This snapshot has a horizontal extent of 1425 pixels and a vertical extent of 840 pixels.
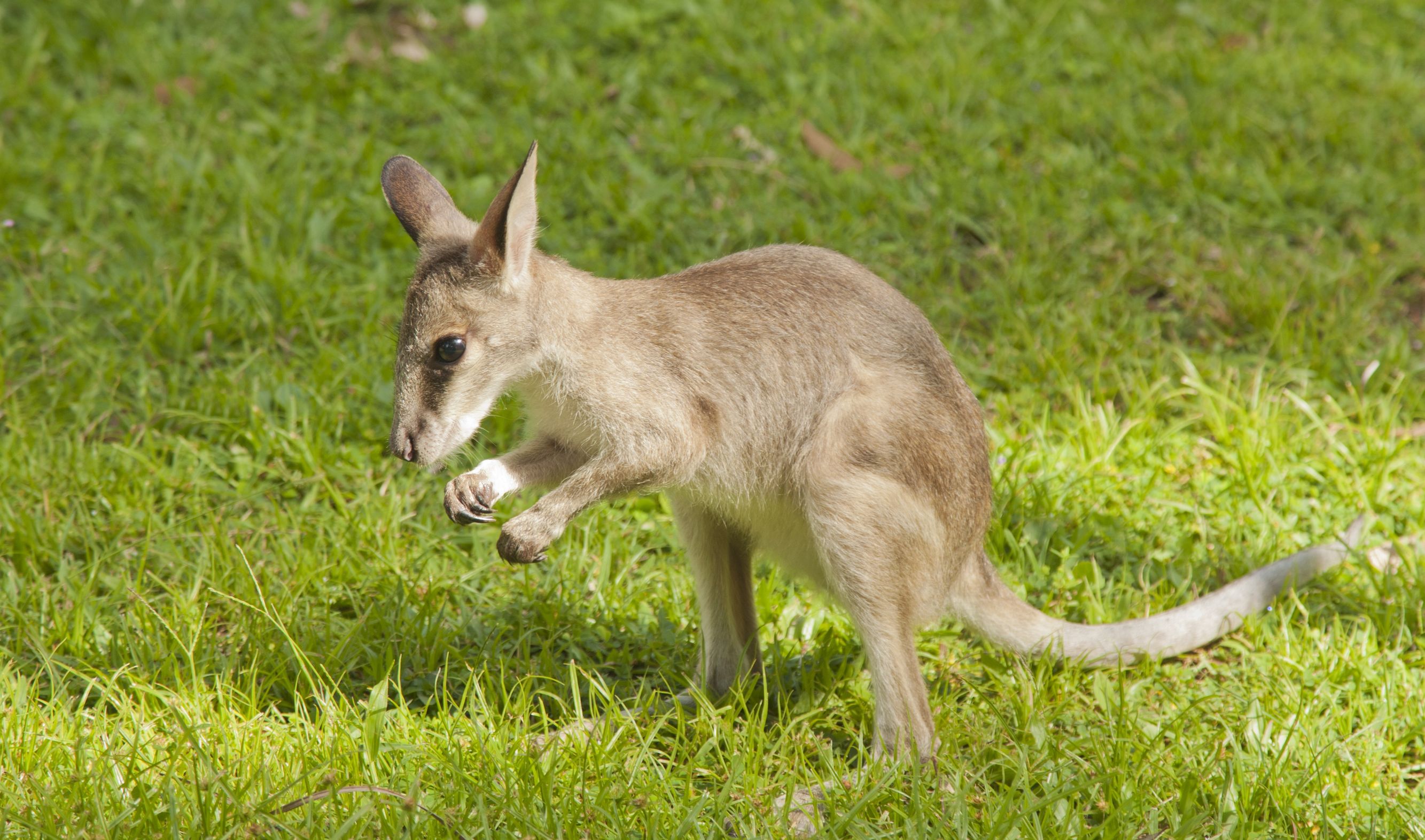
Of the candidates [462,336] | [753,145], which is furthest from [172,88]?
[462,336]

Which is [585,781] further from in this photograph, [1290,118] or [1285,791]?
[1290,118]

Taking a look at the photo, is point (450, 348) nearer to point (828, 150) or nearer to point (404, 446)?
point (404, 446)

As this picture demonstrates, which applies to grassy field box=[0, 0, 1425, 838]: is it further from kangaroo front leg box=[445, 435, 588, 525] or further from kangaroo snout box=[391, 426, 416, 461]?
kangaroo snout box=[391, 426, 416, 461]

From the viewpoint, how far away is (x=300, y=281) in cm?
477

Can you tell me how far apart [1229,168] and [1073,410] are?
73.2 inches

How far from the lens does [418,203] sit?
315 centimetres

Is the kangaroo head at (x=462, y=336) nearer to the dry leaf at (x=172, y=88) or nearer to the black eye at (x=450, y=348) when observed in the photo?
the black eye at (x=450, y=348)

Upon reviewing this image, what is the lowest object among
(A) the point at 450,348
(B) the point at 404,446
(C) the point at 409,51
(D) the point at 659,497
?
(D) the point at 659,497

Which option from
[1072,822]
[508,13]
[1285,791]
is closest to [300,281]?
[508,13]

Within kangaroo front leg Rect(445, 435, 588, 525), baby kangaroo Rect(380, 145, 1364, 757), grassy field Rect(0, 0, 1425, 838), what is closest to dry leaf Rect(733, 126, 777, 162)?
grassy field Rect(0, 0, 1425, 838)

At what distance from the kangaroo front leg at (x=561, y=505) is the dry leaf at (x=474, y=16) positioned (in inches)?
159

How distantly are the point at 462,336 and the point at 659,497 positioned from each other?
53.4 inches

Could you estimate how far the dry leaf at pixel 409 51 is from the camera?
20.3 feet

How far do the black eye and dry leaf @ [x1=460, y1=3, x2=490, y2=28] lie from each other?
12.9 feet
